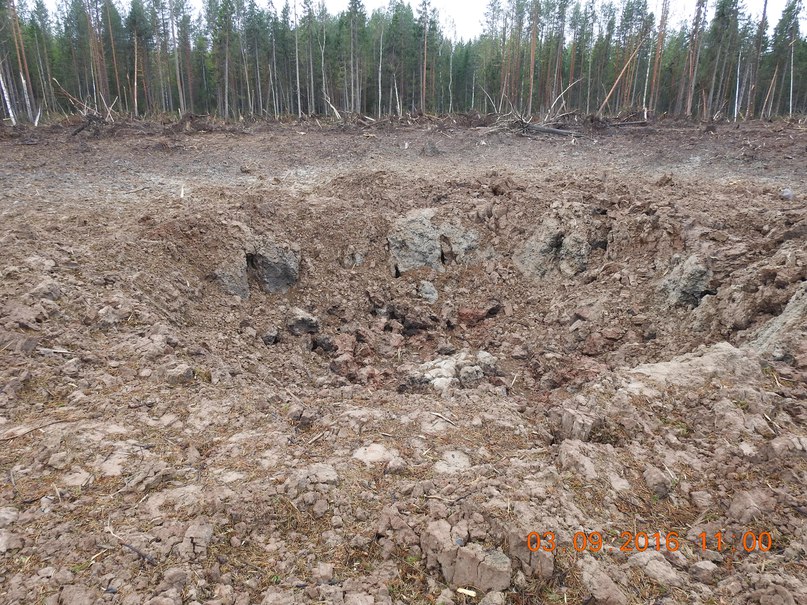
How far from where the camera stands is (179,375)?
390 centimetres

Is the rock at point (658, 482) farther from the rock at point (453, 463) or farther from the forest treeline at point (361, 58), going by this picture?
the forest treeline at point (361, 58)

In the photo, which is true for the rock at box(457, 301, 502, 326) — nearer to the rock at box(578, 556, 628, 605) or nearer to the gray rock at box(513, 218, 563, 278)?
the gray rock at box(513, 218, 563, 278)

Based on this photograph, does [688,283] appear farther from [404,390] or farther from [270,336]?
[270,336]

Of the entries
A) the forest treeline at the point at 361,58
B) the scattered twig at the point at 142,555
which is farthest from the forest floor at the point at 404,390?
the forest treeline at the point at 361,58

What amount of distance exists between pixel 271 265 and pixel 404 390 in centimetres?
325

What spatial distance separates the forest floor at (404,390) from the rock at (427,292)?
0.11 meters

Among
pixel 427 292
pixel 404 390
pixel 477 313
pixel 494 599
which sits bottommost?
pixel 404 390

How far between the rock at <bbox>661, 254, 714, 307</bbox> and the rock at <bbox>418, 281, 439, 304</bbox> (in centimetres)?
335

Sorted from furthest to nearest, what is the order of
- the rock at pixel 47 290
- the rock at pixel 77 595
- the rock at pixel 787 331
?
the rock at pixel 47 290, the rock at pixel 787 331, the rock at pixel 77 595

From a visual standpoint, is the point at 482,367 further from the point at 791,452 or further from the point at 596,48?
the point at 596,48

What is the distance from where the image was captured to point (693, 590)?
2.19 metres

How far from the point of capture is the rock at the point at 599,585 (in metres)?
2.14
